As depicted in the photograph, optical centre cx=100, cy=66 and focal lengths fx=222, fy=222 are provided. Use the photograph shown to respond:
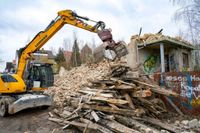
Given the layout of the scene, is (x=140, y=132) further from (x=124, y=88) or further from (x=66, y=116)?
(x=66, y=116)

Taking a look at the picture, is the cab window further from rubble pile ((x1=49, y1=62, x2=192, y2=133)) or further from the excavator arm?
rubble pile ((x1=49, y1=62, x2=192, y2=133))

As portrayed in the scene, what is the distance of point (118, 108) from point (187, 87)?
3123mm

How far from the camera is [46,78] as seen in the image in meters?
10.5

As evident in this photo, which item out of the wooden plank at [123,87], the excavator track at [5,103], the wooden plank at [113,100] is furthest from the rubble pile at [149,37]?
the excavator track at [5,103]

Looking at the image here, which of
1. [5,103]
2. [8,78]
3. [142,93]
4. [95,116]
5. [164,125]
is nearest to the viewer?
[164,125]

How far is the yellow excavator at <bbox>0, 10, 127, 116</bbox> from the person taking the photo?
29.8ft

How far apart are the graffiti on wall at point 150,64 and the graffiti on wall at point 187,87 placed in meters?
6.57

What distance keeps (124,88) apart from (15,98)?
4891mm

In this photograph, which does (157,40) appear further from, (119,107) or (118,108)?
(118,108)

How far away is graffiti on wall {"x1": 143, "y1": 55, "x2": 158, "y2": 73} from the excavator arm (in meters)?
7.65

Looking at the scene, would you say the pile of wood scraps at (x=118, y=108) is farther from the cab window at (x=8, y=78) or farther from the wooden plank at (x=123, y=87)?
the cab window at (x=8, y=78)

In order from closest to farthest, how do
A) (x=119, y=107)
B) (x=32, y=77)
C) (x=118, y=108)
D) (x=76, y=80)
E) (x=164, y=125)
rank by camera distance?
(x=164, y=125) → (x=118, y=108) → (x=119, y=107) → (x=32, y=77) → (x=76, y=80)

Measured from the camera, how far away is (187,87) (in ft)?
27.9

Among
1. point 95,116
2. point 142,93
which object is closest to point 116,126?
point 95,116
